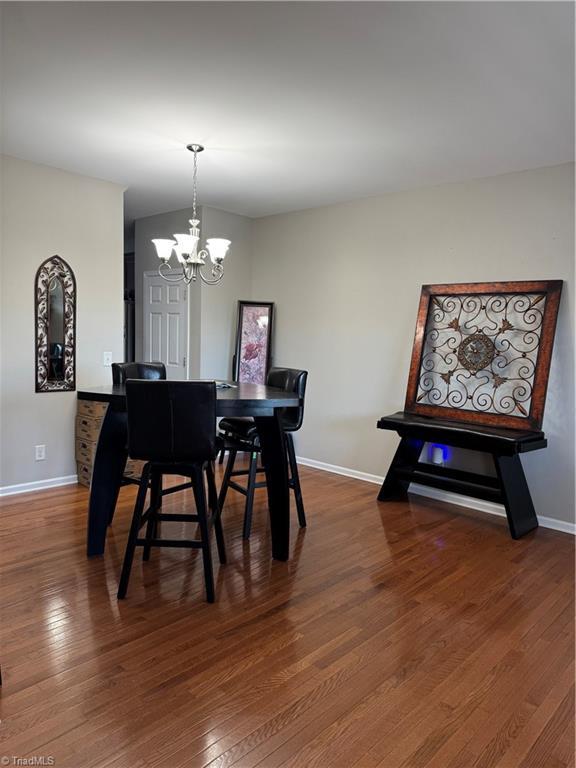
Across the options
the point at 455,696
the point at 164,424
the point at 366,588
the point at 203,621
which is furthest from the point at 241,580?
the point at 455,696

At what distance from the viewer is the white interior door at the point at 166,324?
5723mm

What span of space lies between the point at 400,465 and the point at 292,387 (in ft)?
3.95

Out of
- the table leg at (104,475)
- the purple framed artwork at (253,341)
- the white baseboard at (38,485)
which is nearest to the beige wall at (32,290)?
the white baseboard at (38,485)

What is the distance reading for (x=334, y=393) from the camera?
205 inches

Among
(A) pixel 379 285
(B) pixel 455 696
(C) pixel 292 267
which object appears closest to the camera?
(B) pixel 455 696

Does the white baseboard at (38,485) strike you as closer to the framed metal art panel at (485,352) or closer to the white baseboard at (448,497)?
the white baseboard at (448,497)

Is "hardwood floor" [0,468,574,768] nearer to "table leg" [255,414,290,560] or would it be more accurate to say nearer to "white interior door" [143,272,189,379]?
"table leg" [255,414,290,560]

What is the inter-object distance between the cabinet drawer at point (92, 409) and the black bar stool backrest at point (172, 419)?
1779mm

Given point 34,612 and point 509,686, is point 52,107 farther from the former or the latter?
point 509,686

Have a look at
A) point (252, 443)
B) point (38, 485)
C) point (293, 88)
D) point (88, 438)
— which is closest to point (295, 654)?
point (252, 443)

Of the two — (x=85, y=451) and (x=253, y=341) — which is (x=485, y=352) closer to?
(x=253, y=341)

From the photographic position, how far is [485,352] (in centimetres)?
405

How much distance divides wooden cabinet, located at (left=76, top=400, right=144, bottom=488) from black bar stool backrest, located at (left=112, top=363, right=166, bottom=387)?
20.3 inches

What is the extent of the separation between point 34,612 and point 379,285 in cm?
371
